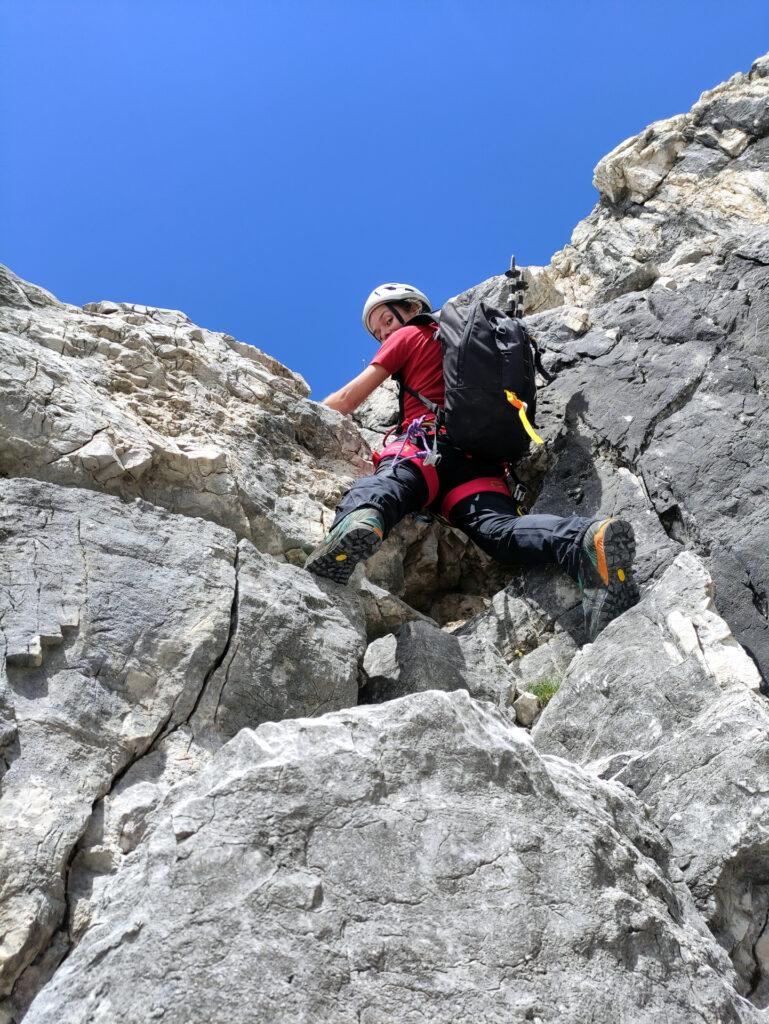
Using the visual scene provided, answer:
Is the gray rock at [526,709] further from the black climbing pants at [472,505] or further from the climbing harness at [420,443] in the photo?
the climbing harness at [420,443]

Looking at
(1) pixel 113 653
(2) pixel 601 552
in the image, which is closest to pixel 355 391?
(2) pixel 601 552

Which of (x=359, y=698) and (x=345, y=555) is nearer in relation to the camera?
(x=359, y=698)

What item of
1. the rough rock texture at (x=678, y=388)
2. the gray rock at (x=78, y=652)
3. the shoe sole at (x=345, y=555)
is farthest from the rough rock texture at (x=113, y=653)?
the rough rock texture at (x=678, y=388)

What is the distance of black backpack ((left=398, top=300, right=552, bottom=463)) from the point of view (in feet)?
26.4

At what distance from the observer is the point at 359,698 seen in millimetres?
6461

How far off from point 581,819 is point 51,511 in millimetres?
3941

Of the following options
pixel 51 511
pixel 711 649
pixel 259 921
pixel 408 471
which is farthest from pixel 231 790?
pixel 408 471

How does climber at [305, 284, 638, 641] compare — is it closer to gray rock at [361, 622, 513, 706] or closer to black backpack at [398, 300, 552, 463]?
black backpack at [398, 300, 552, 463]

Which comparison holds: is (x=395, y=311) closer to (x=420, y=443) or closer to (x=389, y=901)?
(x=420, y=443)

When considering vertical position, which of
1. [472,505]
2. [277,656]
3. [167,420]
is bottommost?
[277,656]

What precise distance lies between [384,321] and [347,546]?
3655mm

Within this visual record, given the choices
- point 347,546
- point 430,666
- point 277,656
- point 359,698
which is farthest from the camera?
point 347,546

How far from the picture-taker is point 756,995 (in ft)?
14.0

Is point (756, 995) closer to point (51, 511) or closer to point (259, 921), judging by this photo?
point (259, 921)
